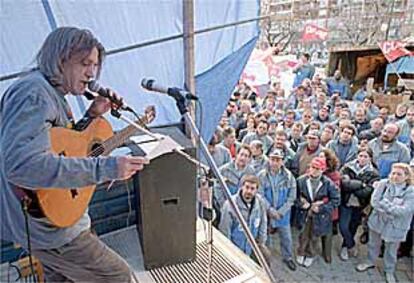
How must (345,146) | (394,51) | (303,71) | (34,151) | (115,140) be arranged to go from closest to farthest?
1. (34,151)
2. (115,140)
3. (345,146)
4. (394,51)
5. (303,71)

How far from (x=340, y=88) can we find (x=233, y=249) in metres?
6.79

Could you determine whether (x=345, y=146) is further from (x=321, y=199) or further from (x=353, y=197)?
(x=321, y=199)

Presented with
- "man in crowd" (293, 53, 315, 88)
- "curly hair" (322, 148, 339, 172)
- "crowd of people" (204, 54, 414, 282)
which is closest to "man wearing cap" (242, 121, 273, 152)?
"crowd of people" (204, 54, 414, 282)

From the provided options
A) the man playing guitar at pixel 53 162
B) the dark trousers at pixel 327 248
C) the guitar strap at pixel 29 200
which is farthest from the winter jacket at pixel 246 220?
the guitar strap at pixel 29 200

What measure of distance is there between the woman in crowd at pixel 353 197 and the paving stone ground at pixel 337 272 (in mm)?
97

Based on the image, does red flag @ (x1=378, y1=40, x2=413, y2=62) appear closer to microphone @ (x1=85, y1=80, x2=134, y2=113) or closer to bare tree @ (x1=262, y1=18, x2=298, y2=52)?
bare tree @ (x1=262, y1=18, x2=298, y2=52)

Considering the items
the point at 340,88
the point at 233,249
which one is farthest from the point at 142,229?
the point at 340,88

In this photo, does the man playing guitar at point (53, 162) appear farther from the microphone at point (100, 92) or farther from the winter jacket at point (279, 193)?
the winter jacket at point (279, 193)

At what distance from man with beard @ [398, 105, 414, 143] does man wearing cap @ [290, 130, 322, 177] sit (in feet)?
3.54

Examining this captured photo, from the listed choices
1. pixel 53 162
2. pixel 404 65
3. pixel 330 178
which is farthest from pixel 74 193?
pixel 404 65

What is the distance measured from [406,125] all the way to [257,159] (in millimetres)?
2006

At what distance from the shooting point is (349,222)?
3.31m

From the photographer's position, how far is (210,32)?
8.75ft

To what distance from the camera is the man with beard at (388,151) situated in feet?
11.6
